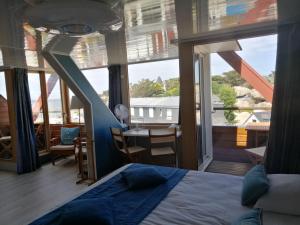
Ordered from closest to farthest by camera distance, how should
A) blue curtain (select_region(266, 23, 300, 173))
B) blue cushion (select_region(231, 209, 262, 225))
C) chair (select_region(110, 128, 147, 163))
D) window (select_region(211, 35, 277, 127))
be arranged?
1. blue cushion (select_region(231, 209, 262, 225))
2. blue curtain (select_region(266, 23, 300, 173))
3. chair (select_region(110, 128, 147, 163))
4. window (select_region(211, 35, 277, 127))

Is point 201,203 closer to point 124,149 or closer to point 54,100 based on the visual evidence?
point 124,149

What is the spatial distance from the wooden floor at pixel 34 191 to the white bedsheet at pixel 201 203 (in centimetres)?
103

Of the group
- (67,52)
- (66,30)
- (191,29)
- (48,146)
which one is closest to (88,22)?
(66,30)

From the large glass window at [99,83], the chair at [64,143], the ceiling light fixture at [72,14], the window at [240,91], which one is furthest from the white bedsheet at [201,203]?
the large glass window at [99,83]

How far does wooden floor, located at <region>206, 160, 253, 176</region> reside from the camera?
12.9 ft

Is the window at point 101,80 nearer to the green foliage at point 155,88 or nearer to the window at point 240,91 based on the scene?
the green foliage at point 155,88

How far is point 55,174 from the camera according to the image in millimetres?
4195

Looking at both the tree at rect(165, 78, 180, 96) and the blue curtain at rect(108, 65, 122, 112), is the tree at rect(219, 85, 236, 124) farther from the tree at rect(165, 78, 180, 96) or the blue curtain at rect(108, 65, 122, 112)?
the blue curtain at rect(108, 65, 122, 112)

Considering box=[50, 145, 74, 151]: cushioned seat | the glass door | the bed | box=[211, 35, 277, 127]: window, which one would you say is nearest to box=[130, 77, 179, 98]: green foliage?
the glass door

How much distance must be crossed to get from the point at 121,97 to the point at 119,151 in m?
1.35

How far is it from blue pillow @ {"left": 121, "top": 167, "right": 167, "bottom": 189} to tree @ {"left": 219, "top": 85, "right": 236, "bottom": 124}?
3.39 meters

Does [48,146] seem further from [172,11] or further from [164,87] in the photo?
[172,11]

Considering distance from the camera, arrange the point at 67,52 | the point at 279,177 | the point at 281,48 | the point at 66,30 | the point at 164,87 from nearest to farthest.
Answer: the point at 66,30 → the point at 279,177 → the point at 281,48 → the point at 67,52 → the point at 164,87

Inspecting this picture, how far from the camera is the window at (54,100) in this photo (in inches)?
213
